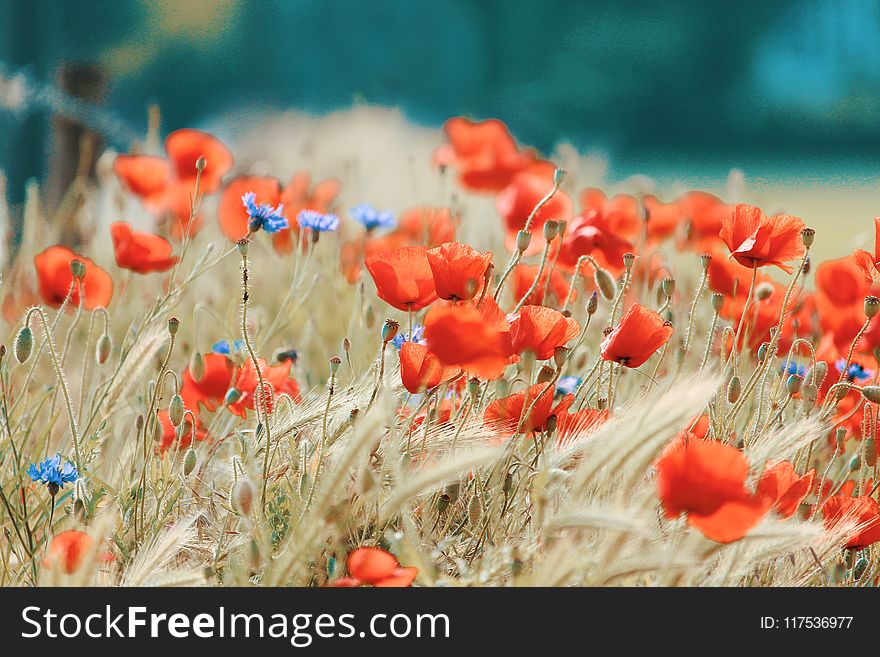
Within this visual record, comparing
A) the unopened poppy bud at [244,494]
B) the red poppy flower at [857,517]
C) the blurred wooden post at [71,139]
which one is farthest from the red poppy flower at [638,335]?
the blurred wooden post at [71,139]

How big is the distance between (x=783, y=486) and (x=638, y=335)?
0.22 metres

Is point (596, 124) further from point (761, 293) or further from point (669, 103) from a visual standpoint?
point (761, 293)

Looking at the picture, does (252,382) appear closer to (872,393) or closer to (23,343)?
(23,343)

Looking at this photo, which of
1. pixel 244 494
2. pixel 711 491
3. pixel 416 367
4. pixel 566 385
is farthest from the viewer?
pixel 566 385

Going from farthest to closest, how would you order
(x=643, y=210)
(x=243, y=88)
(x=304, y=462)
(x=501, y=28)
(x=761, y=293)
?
(x=243, y=88)
(x=501, y=28)
(x=643, y=210)
(x=761, y=293)
(x=304, y=462)

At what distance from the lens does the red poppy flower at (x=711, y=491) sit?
0.83 meters

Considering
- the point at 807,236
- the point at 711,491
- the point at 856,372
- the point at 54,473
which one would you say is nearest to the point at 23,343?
the point at 54,473

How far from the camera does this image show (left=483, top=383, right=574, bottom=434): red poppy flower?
3.70ft

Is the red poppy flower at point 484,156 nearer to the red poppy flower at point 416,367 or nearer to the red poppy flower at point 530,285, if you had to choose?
the red poppy flower at point 530,285

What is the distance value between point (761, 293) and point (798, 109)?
9371mm

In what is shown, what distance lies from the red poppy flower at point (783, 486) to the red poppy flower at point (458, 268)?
1.21 feet

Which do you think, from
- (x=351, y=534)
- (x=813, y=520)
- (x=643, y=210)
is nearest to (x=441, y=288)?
(x=351, y=534)

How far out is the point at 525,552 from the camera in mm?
994

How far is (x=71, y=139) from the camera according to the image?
3.17 meters
